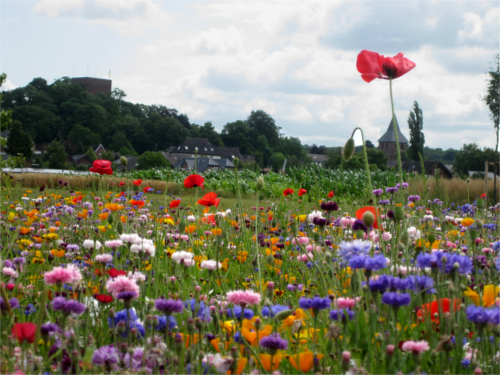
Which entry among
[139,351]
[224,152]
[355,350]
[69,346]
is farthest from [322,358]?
[224,152]

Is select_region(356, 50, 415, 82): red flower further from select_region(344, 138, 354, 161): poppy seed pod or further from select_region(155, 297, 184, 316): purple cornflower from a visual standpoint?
select_region(155, 297, 184, 316): purple cornflower

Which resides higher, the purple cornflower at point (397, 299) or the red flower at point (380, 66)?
the red flower at point (380, 66)

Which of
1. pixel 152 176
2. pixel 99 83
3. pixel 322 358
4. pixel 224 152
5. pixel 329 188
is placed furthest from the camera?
pixel 99 83

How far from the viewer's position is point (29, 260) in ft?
9.04

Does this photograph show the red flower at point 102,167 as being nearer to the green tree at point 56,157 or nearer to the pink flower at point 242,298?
the pink flower at point 242,298

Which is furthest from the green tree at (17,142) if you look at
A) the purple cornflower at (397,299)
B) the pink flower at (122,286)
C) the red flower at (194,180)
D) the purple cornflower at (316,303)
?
the purple cornflower at (397,299)

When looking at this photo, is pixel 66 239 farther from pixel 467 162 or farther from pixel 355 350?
pixel 467 162

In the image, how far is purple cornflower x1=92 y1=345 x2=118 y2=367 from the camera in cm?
112

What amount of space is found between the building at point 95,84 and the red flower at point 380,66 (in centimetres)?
9742

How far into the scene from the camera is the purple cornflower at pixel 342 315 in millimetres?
1257

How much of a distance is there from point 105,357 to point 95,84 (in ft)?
328

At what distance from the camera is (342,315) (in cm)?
130

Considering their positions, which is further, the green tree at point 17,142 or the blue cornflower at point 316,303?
the green tree at point 17,142

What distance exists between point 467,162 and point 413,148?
840cm
